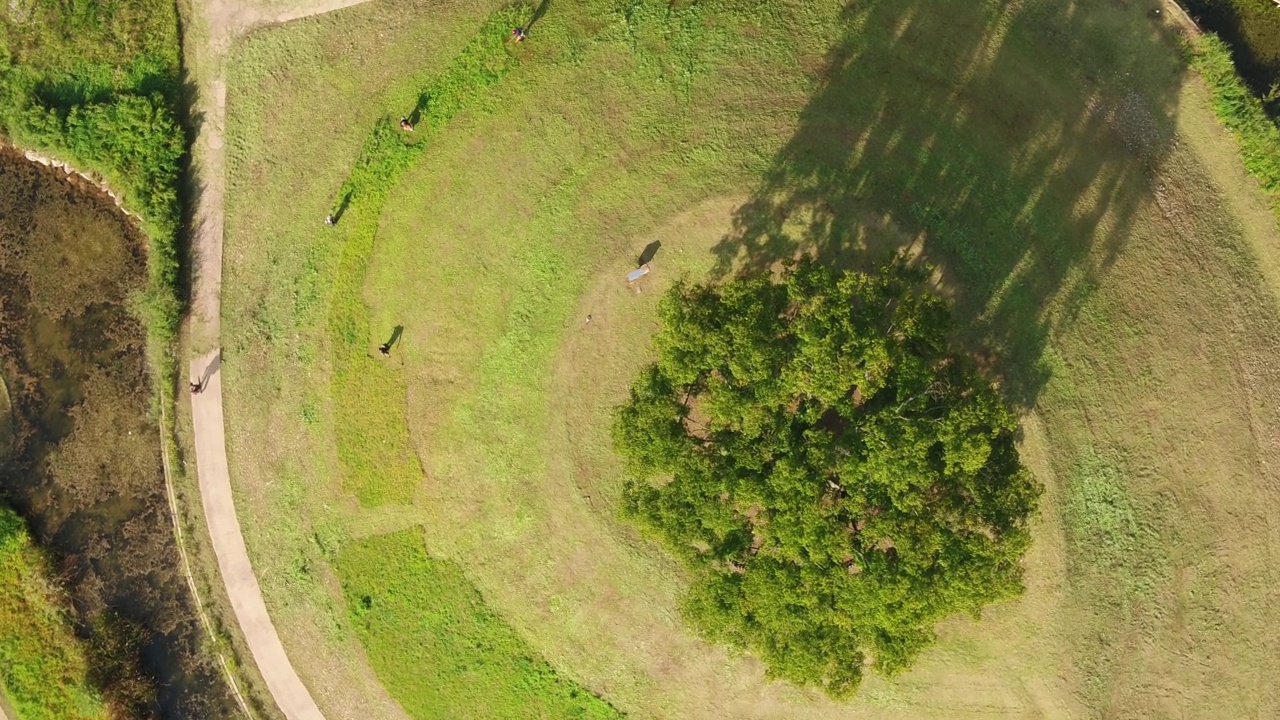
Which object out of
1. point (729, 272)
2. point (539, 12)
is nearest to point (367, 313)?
point (539, 12)

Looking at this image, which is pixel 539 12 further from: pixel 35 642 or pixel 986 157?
pixel 35 642

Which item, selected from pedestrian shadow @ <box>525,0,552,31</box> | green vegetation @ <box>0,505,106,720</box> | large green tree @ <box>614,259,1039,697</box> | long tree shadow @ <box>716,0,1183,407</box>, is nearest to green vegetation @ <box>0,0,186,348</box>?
Result: green vegetation @ <box>0,505,106,720</box>

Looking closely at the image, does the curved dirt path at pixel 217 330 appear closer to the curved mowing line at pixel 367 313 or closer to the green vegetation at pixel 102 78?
the green vegetation at pixel 102 78

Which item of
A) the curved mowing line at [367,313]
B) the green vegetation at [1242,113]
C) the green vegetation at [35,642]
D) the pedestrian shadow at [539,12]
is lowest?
the green vegetation at [35,642]

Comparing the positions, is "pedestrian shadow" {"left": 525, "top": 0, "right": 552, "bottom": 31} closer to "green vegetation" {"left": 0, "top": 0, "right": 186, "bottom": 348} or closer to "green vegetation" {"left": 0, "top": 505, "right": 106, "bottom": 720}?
"green vegetation" {"left": 0, "top": 0, "right": 186, "bottom": 348}

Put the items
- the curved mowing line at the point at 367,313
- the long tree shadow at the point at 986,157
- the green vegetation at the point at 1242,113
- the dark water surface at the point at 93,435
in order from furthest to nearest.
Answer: the dark water surface at the point at 93,435, the curved mowing line at the point at 367,313, the green vegetation at the point at 1242,113, the long tree shadow at the point at 986,157

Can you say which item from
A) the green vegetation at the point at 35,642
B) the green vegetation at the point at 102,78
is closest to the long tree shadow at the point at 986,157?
the green vegetation at the point at 102,78
